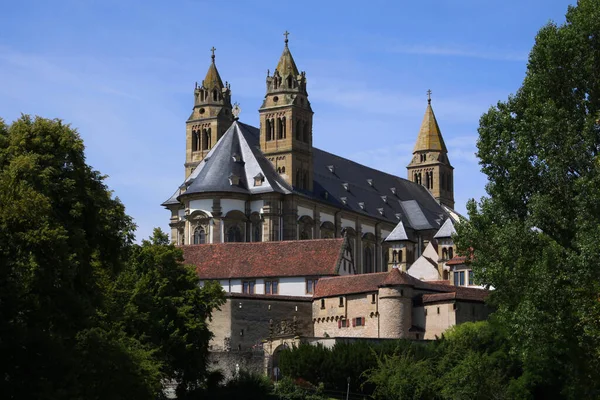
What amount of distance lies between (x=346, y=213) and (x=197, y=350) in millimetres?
56149

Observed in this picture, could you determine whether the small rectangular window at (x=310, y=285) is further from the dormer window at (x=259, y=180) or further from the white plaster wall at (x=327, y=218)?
the white plaster wall at (x=327, y=218)

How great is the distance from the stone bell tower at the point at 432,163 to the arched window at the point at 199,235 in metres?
45.6

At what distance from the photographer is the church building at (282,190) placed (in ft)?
350

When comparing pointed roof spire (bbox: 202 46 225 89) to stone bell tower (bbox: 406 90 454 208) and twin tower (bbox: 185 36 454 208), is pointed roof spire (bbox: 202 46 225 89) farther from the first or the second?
stone bell tower (bbox: 406 90 454 208)

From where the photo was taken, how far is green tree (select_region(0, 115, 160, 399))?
3897 cm

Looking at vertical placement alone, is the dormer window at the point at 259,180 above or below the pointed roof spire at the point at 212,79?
below

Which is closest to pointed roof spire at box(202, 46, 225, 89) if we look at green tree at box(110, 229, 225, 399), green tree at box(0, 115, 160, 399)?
green tree at box(110, 229, 225, 399)

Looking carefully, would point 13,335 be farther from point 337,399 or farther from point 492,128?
point 337,399

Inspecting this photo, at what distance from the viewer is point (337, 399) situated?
65875 mm

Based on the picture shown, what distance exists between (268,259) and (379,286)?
12.7 m

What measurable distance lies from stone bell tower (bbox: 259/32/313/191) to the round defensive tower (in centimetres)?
3403

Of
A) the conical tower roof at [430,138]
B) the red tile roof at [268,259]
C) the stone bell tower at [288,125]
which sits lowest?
the red tile roof at [268,259]

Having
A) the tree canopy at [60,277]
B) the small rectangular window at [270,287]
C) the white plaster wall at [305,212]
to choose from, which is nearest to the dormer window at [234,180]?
the white plaster wall at [305,212]

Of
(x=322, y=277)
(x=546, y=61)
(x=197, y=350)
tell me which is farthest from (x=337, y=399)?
(x=546, y=61)
